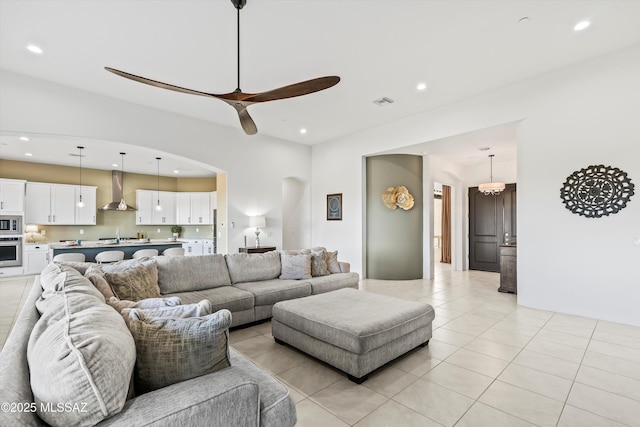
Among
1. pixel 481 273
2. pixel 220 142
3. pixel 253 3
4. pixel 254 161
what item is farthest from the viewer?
pixel 481 273

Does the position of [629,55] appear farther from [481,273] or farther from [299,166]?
[299,166]

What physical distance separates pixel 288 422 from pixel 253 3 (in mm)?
3286

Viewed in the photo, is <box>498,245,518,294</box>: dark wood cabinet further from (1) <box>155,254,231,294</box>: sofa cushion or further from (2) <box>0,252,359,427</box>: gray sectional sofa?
(2) <box>0,252,359,427</box>: gray sectional sofa

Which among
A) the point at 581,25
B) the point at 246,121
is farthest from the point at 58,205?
the point at 581,25

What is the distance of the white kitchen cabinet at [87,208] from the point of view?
8.54 m

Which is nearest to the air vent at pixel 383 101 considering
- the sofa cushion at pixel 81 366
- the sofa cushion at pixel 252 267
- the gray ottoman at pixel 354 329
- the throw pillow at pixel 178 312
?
the sofa cushion at pixel 252 267

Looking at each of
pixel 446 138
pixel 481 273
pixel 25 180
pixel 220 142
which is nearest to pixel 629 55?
pixel 446 138

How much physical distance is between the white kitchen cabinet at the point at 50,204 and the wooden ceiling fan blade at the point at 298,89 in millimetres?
8428

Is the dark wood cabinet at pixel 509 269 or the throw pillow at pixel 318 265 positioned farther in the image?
the dark wood cabinet at pixel 509 269

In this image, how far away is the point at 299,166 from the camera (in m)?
7.70

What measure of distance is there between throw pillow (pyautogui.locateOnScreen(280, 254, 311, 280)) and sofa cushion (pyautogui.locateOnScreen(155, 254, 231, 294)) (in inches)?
32.4

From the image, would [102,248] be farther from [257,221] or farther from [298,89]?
[298,89]

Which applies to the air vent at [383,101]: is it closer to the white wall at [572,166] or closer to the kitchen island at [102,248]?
the white wall at [572,166]

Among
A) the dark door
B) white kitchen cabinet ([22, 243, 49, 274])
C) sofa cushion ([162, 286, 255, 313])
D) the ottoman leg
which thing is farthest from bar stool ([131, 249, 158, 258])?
the dark door
